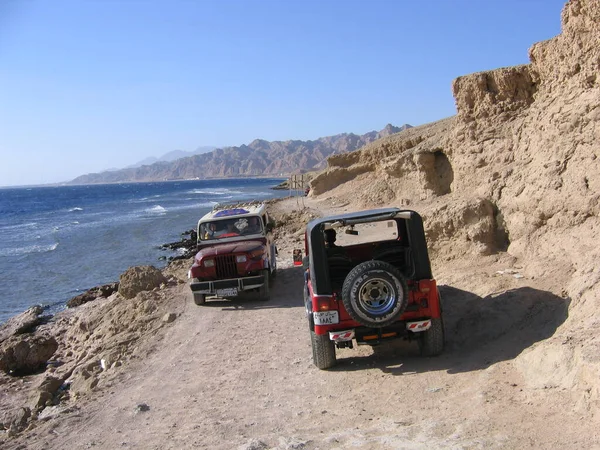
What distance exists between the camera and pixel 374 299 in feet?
22.7

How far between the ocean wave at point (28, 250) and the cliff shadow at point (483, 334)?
33.4 meters

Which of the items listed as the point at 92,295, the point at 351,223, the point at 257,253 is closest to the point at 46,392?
the point at 257,253

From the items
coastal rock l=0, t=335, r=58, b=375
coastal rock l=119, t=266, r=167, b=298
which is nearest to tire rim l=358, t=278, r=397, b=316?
coastal rock l=0, t=335, r=58, b=375

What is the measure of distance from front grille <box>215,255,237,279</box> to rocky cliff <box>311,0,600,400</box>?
446cm

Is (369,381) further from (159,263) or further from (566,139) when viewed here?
(159,263)

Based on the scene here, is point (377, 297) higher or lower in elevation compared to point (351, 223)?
lower

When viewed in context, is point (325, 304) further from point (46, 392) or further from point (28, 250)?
point (28, 250)

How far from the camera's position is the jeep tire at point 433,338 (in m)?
7.38

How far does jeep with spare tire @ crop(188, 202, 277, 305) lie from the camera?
41.3 ft

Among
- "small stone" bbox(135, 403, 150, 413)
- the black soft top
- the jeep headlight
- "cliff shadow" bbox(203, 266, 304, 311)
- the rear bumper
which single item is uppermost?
the black soft top

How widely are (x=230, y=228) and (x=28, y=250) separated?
28.8m

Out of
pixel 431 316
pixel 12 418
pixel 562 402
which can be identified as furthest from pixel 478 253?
pixel 12 418

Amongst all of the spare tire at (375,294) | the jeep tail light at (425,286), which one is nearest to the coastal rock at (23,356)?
the spare tire at (375,294)

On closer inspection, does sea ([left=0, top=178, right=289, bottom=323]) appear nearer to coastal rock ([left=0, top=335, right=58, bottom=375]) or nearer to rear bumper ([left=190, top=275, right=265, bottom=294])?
coastal rock ([left=0, top=335, right=58, bottom=375])
